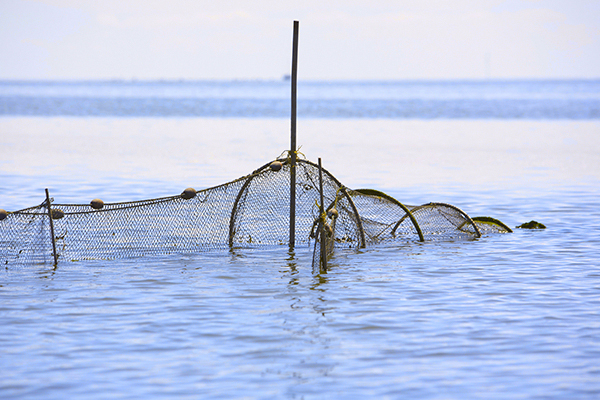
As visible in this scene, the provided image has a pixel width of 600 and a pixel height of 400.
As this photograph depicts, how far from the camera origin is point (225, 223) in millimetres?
12898

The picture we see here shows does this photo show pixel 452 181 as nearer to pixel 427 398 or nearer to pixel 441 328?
pixel 441 328

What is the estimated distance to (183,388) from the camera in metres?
6.83

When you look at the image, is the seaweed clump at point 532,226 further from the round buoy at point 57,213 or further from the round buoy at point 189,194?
the round buoy at point 57,213

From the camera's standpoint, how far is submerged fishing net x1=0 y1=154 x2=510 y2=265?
1164cm

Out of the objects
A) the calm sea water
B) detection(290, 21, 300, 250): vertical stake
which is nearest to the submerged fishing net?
detection(290, 21, 300, 250): vertical stake

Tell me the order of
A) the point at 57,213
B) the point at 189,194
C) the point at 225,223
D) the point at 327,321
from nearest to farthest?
the point at 327,321
the point at 57,213
the point at 189,194
the point at 225,223

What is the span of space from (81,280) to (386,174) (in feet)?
50.3

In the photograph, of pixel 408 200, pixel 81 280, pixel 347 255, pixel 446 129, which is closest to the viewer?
pixel 81 280

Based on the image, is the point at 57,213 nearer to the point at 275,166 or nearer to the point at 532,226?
the point at 275,166

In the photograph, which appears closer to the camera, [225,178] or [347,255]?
[347,255]

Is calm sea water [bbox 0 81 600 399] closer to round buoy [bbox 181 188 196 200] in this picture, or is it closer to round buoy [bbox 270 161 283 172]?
round buoy [bbox 181 188 196 200]

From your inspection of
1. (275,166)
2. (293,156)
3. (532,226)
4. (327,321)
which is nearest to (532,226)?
(532,226)

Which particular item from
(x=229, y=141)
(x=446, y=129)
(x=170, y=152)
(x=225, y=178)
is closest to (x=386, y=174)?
(x=225, y=178)

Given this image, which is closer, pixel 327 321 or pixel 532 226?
pixel 327 321
